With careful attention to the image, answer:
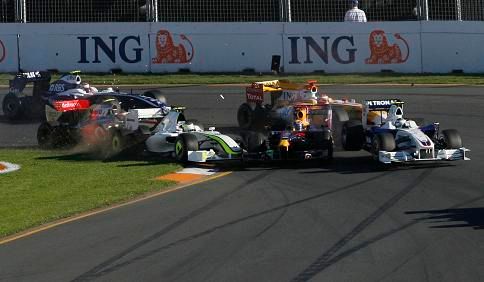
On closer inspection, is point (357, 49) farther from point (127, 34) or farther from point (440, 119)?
point (440, 119)

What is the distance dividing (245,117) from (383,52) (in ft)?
45.4

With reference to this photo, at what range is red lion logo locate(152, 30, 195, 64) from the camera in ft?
115

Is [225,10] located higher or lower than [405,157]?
higher

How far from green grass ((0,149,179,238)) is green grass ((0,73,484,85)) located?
1175 cm

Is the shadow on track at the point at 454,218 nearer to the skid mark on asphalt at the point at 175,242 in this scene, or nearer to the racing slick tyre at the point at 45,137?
the skid mark on asphalt at the point at 175,242

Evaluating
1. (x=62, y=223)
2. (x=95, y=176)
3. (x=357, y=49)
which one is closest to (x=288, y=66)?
(x=357, y=49)

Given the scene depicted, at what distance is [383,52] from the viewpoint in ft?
116

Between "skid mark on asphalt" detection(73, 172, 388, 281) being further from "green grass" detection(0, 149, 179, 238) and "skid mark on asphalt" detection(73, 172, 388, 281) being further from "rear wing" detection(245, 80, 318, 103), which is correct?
"rear wing" detection(245, 80, 318, 103)

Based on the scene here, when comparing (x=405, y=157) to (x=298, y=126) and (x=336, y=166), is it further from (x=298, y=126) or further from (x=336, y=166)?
(x=298, y=126)

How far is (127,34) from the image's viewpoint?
35000 mm

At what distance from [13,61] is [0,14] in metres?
2.25

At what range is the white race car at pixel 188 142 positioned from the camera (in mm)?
18094

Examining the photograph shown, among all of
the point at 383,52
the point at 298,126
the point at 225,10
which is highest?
the point at 225,10

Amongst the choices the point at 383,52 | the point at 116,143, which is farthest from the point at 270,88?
the point at 383,52
